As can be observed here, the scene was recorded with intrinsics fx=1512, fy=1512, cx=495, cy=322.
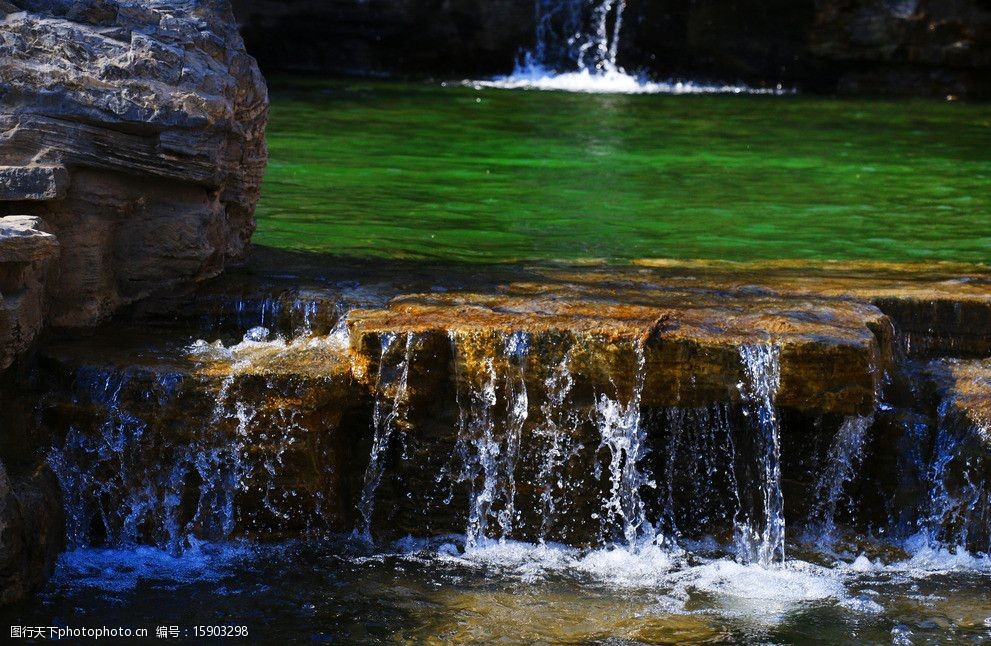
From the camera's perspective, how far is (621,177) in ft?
35.8

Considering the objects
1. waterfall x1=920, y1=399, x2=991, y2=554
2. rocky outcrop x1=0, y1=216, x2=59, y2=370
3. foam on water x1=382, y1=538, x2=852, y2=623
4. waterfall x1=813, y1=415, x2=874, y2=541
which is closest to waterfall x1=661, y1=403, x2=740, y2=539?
foam on water x1=382, y1=538, x2=852, y2=623

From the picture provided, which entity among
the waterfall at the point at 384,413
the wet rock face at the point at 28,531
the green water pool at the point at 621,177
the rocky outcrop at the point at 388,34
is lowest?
the wet rock face at the point at 28,531

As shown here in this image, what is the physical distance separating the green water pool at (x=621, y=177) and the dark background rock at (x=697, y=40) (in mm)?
1360

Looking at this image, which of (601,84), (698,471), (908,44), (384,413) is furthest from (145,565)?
(908,44)

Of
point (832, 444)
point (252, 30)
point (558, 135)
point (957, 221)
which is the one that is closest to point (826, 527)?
point (832, 444)

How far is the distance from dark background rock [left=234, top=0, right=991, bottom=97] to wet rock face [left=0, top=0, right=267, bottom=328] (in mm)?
12801

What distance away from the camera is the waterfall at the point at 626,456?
584 cm

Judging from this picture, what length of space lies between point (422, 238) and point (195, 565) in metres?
3.16

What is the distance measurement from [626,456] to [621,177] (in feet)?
17.3

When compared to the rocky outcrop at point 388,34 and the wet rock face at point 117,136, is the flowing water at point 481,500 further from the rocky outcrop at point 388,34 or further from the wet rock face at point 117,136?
the rocky outcrop at point 388,34

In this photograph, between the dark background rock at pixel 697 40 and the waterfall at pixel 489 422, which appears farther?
the dark background rock at pixel 697 40

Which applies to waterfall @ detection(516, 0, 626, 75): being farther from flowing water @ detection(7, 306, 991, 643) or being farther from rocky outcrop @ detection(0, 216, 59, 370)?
rocky outcrop @ detection(0, 216, 59, 370)

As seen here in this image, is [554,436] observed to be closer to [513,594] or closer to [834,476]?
[513,594]

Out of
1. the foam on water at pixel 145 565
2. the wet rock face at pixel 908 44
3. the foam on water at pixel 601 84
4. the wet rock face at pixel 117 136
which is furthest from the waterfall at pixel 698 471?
the wet rock face at pixel 908 44
